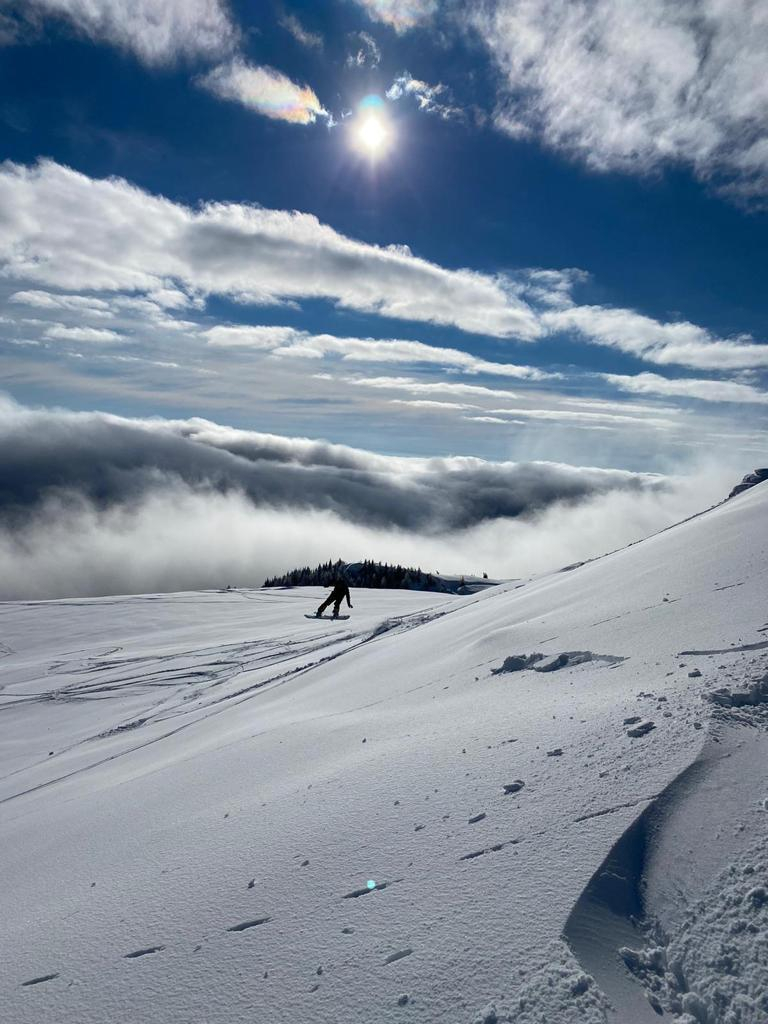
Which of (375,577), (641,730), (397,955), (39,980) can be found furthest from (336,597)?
(375,577)

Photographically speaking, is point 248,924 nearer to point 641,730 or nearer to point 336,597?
point 641,730

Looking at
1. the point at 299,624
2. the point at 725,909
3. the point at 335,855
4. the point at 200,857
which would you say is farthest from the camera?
the point at 299,624

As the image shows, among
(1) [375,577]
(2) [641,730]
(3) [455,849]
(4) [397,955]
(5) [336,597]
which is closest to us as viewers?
(4) [397,955]

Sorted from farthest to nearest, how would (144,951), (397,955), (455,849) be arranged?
(455,849), (144,951), (397,955)

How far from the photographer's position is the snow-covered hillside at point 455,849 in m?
2.20

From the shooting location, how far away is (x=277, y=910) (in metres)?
2.81

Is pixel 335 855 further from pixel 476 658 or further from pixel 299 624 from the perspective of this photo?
pixel 299 624

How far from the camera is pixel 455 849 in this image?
2900mm

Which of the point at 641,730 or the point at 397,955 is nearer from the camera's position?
the point at 397,955

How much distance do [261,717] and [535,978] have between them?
593 centimetres

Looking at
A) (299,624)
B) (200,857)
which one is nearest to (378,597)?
(299,624)

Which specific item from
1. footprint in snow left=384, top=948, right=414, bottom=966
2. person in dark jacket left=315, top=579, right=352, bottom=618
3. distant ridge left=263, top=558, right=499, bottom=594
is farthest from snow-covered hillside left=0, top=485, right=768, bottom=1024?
distant ridge left=263, top=558, right=499, bottom=594

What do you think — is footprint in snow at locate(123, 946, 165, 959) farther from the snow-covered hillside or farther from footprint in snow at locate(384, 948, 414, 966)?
footprint in snow at locate(384, 948, 414, 966)

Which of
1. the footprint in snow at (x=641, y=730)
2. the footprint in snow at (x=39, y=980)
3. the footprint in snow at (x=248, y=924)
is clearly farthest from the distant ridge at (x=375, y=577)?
the footprint in snow at (x=39, y=980)
